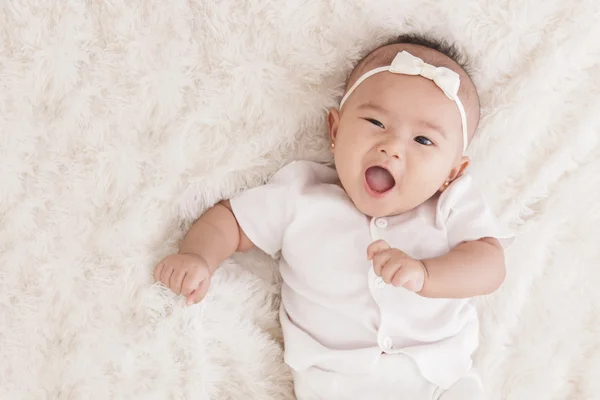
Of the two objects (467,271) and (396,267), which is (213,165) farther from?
(467,271)

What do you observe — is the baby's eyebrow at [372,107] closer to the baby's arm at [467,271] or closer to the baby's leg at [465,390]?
the baby's arm at [467,271]

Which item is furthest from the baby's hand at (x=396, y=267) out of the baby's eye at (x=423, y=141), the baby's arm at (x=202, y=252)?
the baby's arm at (x=202, y=252)

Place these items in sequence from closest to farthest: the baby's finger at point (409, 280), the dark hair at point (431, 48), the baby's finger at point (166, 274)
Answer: the baby's finger at point (409, 280) → the baby's finger at point (166, 274) → the dark hair at point (431, 48)

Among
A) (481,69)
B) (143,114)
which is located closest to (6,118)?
(143,114)

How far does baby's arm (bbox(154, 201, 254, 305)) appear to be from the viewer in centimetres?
155

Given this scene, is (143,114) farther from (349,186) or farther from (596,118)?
(596,118)

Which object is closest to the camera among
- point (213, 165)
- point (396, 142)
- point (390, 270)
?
point (390, 270)

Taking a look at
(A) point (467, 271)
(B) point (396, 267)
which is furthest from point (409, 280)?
(A) point (467, 271)

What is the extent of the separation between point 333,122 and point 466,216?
359 mm

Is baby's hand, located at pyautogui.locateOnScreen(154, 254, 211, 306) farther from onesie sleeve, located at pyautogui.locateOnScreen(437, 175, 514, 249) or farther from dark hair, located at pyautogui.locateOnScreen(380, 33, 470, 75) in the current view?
dark hair, located at pyautogui.locateOnScreen(380, 33, 470, 75)

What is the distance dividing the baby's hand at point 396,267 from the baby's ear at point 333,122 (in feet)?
1.04

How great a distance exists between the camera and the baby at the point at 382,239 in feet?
5.18

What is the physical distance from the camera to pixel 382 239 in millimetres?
1576

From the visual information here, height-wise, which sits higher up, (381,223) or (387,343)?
(381,223)
